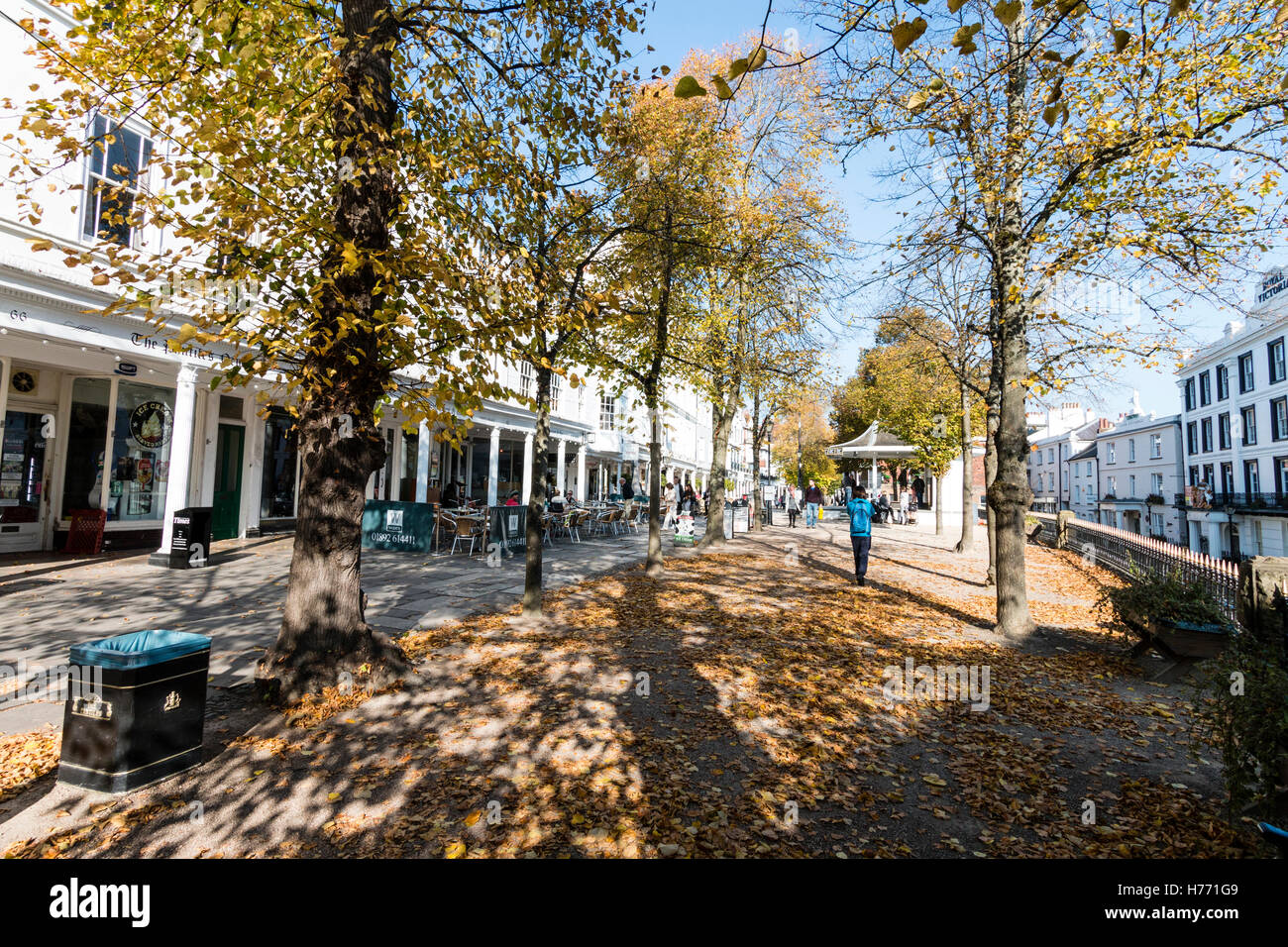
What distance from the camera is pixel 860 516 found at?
11.6 meters

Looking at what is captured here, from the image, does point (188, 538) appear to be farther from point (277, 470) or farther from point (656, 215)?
point (656, 215)

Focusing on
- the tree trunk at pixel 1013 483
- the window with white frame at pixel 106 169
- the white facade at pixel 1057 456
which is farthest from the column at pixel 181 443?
the white facade at pixel 1057 456

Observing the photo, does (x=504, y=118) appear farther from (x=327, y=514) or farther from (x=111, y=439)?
(x=111, y=439)

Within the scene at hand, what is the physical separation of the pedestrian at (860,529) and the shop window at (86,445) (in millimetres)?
15697

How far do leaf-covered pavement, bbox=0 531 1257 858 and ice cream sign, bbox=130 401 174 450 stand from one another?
10.6m

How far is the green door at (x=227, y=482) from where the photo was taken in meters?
14.5

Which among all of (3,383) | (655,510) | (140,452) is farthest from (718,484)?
(3,383)

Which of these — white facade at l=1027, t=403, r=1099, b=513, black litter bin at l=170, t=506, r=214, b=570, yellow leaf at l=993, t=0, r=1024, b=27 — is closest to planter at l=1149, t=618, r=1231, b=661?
yellow leaf at l=993, t=0, r=1024, b=27

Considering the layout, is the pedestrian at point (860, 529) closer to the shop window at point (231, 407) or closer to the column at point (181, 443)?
the column at point (181, 443)

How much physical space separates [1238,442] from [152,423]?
58.3m

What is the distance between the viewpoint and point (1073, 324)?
921cm

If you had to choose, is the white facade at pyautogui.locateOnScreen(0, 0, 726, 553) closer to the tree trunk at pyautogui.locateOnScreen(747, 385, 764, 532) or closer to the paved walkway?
the paved walkway

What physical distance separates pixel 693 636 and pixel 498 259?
16.8ft
